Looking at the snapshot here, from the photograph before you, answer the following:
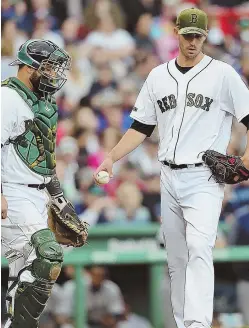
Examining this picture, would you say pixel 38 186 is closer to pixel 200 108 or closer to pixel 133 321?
pixel 200 108

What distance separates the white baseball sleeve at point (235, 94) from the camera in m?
6.19

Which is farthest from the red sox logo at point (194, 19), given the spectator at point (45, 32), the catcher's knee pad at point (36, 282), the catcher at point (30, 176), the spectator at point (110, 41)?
the spectator at point (110, 41)

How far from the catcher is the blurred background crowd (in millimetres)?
2755

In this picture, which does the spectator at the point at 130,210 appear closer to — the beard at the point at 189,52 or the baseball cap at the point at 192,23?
the beard at the point at 189,52

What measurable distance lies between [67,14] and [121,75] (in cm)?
128

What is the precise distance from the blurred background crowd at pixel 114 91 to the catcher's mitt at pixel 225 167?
298 cm

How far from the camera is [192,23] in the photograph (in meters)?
6.16

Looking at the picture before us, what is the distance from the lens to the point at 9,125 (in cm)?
592

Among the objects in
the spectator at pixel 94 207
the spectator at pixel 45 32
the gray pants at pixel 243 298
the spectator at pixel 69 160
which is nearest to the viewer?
the gray pants at pixel 243 298

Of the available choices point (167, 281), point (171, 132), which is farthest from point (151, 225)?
point (171, 132)

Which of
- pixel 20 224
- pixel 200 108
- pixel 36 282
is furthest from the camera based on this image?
pixel 200 108

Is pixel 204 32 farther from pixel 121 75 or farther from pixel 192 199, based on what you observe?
pixel 121 75

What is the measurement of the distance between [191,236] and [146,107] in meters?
0.98

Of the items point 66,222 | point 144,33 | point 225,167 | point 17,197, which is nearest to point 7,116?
point 17,197
